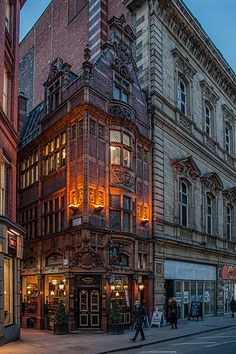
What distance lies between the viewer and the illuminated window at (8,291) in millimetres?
21078

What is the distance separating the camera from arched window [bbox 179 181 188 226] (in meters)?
33.9

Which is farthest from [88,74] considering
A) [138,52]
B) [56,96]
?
[138,52]

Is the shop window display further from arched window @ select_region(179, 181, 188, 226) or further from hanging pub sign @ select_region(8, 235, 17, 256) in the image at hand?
arched window @ select_region(179, 181, 188, 226)

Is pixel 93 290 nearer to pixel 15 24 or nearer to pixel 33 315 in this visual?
pixel 33 315

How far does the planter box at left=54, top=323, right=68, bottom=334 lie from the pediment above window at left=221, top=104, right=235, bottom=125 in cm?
2631

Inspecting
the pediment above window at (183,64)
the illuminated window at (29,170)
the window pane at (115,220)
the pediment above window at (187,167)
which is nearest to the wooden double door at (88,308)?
the window pane at (115,220)

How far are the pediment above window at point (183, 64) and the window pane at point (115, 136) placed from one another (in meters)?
10.6

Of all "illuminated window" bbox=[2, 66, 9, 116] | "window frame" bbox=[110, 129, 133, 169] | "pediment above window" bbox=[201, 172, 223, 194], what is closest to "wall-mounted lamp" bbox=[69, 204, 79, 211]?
"window frame" bbox=[110, 129, 133, 169]

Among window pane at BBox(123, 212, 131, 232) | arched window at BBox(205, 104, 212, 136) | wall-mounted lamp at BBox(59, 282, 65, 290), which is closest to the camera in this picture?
wall-mounted lamp at BBox(59, 282, 65, 290)

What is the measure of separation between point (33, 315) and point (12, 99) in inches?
504

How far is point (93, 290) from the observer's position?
2508 cm

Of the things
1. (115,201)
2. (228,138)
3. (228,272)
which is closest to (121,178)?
(115,201)

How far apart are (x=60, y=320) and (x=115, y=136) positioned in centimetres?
1018

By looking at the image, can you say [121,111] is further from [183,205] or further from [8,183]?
[183,205]
